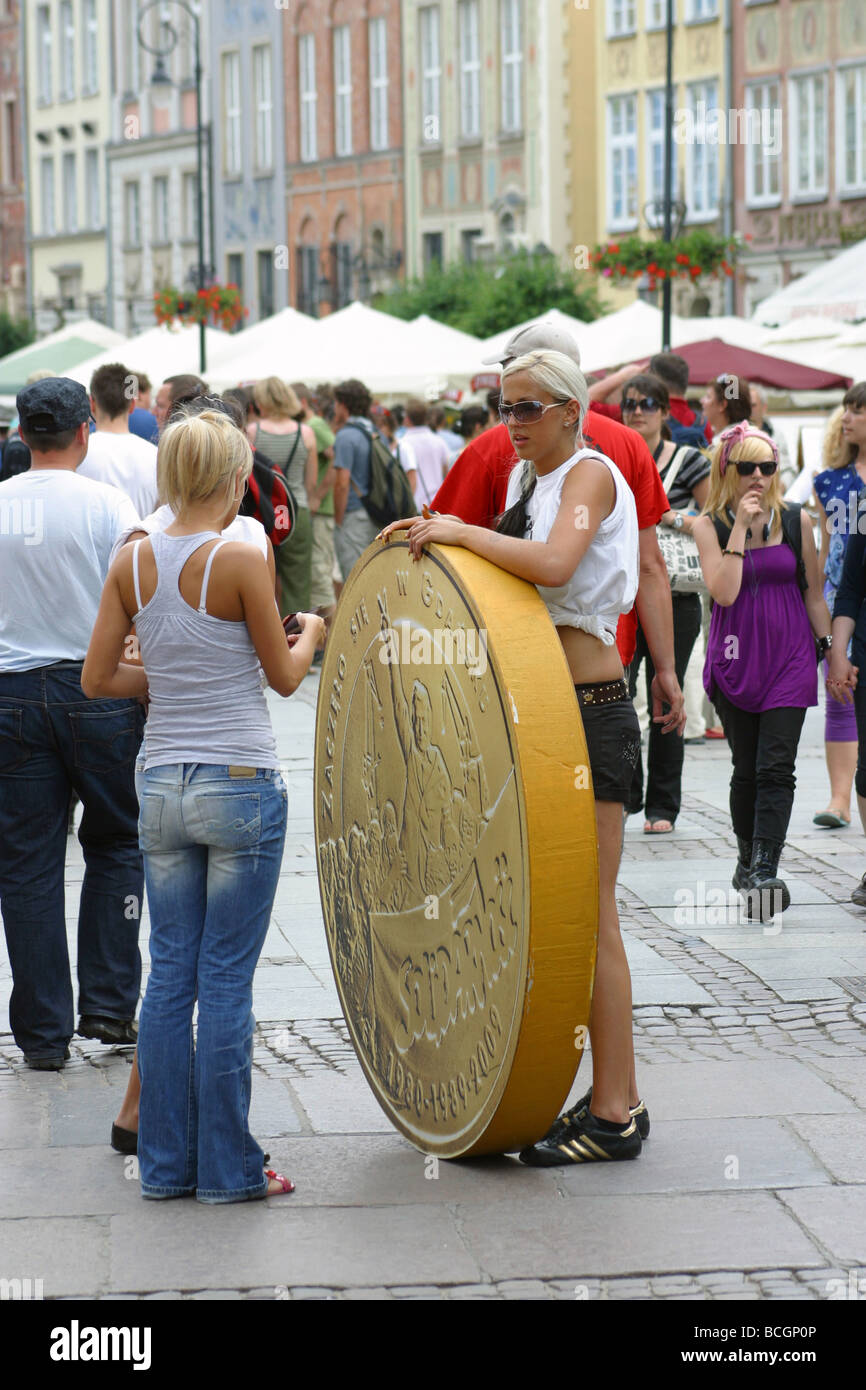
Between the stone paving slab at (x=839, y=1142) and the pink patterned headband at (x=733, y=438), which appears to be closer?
the stone paving slab at (x=839, y=1142)

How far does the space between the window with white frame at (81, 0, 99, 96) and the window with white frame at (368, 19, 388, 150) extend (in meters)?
15.5

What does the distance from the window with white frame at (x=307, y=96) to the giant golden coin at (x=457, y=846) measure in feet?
158

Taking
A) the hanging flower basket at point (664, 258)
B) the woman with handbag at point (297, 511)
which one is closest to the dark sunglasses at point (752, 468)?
the woman with handbag at point (297, 511)

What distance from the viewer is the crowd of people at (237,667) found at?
468 cm

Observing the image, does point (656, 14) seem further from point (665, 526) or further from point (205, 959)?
point (205, 959)

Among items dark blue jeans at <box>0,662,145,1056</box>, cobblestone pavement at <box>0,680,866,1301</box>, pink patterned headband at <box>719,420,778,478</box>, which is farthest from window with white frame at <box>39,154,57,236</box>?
dark blue jeans at <box>0,662,145,1056</box>

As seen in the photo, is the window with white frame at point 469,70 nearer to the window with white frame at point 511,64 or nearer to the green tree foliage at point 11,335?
the window with white frame at point 511,64

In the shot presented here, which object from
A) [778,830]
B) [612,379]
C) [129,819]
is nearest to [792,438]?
[612,379]

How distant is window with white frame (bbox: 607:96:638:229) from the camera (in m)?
41.4

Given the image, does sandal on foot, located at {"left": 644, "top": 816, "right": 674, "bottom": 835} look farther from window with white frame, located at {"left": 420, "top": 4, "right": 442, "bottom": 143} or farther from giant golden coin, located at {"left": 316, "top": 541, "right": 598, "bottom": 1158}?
window with white frame, located at {"left": 420, "top": 4, "right": 442, "bottom": 143}

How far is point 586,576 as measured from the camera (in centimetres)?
475

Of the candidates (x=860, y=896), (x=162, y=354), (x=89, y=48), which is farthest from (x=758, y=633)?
(x=89, y=48)
